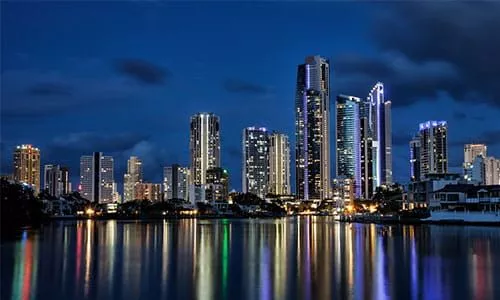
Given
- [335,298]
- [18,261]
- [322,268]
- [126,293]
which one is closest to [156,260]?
[18,261]

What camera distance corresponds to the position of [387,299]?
77.3ft

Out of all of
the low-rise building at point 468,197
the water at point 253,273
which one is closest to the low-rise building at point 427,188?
the low-rise building at point 468,197

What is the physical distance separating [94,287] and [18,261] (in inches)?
530

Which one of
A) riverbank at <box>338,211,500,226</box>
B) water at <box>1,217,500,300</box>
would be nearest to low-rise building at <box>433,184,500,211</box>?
riverbank at <box>338,211,500,226</box>

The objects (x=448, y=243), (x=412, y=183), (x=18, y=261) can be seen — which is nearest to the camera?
(x=18, y=261)

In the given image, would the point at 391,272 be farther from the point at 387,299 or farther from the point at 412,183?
the point at 412,183

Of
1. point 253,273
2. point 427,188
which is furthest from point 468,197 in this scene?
point 253,273

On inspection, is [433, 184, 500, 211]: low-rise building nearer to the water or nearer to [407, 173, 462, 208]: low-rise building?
[407, 173, 462, 208]: low-rise building

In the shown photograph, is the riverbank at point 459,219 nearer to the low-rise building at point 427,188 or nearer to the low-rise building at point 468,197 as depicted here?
the low-rise building at point 468,197

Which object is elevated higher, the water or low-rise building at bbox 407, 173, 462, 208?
low-rise building at bbox 407, 173, 462, 208

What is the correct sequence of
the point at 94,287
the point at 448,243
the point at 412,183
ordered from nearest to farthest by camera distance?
the point at 94,287
the point at 448,243
the point at 412,183

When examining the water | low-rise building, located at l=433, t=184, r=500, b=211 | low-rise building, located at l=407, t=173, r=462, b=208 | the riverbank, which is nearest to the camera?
the water

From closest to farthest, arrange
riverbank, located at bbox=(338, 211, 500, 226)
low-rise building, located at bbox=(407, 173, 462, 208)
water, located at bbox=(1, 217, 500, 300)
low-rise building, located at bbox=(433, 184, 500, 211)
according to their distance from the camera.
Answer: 1. water, located at bbox=(1, 217, 500, 300)
2. riverbank, located at bbox=(338, 211, 500, 226)
3. low-rise building, located at bbox=(433, 184, 500, 211)
4. low-rise building, located at bbox=(407, 173, 462, 208)

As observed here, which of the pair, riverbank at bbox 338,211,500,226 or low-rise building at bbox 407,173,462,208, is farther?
low-rise building at bbox 407,173,462,208
